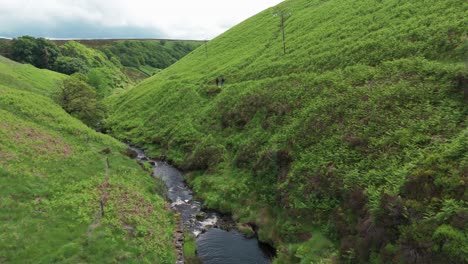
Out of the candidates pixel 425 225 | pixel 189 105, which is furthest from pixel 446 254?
pixel 189 105

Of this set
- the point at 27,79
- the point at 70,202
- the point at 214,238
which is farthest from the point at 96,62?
the point at 214,238

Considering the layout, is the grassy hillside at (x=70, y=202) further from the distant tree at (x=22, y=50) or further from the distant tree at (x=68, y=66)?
the distant tree at (x=68, y=66)

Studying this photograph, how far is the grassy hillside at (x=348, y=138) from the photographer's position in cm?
2200

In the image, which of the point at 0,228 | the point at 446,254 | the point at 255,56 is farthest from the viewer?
the point at 255,56

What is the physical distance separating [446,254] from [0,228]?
31.5m

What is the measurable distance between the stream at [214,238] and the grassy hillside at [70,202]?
242cm

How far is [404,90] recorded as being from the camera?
34.3m

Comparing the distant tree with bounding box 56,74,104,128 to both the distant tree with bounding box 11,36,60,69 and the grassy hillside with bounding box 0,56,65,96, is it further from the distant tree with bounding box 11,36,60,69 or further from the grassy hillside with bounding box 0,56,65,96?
the distant tree with bounding box 11,36,60,69

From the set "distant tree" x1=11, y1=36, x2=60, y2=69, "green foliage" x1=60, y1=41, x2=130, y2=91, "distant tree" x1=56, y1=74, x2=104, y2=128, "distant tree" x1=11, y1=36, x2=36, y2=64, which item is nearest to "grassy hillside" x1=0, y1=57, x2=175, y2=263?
"distant tree" x1=56, y1=74, x2=104, y2=128

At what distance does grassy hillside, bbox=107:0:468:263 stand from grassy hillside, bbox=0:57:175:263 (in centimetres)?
963

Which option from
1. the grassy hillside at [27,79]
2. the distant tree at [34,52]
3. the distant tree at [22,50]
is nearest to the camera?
the grassy hillside at [27,79]

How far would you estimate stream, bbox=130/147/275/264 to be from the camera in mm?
29234

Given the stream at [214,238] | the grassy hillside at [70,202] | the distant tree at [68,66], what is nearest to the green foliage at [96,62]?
the distant tree at [68,66]

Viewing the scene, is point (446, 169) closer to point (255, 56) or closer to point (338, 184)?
point (338, 184)
